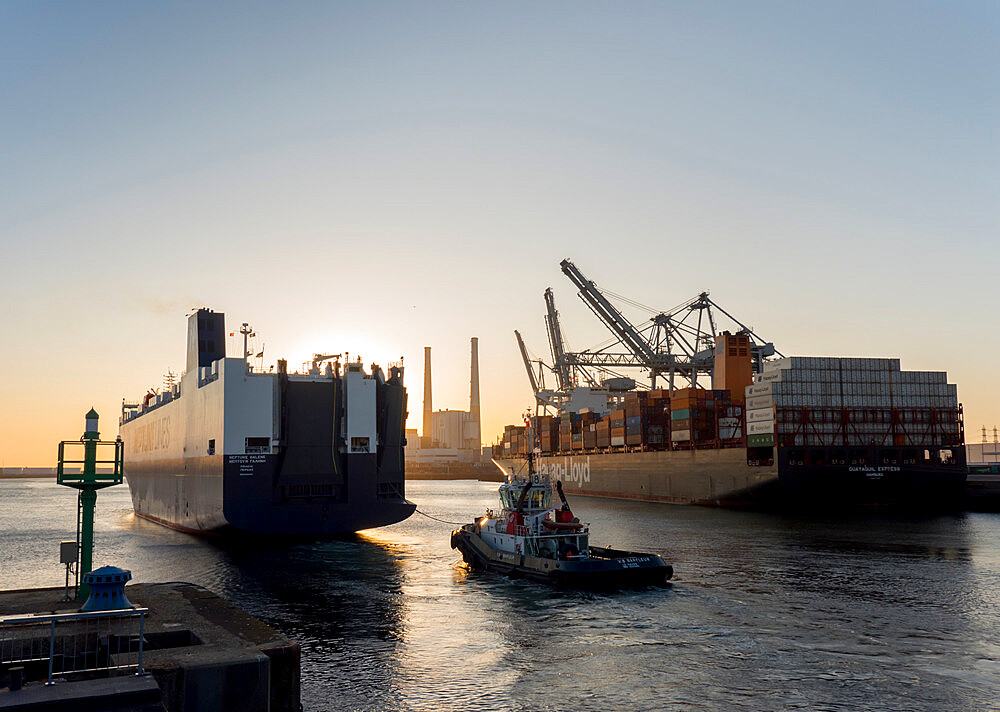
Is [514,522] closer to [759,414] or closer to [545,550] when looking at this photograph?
[545,550]

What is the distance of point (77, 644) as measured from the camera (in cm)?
1406

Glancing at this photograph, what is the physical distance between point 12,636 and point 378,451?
34409 mm

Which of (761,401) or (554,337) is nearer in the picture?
(761,401)

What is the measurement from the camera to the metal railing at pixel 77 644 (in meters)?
13.4

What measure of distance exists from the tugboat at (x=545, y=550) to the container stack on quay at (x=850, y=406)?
4379 centimetres

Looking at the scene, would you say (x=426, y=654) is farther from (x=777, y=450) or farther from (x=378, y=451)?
(x=777, y=450)

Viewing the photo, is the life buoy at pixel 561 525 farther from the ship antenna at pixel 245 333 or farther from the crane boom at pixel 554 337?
the crane boom at pixel 554 337

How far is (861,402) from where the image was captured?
78.4 metres

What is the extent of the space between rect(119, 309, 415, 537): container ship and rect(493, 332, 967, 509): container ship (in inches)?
855

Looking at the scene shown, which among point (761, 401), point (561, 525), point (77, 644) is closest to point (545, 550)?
point (561, 525)

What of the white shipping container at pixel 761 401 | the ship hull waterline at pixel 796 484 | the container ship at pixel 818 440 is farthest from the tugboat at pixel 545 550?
the white shipping container at pixel 761 401

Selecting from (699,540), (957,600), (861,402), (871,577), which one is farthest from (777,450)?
(957,600)

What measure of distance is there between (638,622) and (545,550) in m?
9.28

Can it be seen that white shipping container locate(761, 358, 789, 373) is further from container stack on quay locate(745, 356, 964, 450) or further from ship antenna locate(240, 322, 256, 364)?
ship antenna locate(240, 322, 256, 364)
